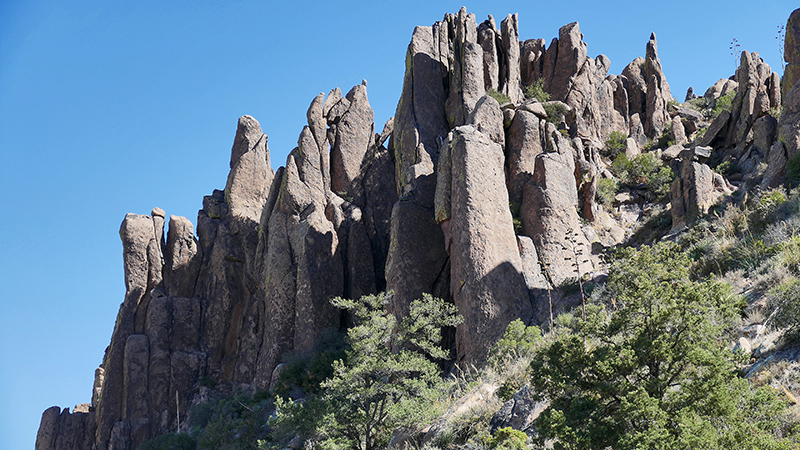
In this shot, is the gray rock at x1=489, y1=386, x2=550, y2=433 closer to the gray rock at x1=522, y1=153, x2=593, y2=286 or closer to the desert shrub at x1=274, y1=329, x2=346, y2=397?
the gray rock at x1=522, y1=153, x2=593, y2=286

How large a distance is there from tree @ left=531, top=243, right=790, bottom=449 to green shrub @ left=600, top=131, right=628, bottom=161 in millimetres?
31556

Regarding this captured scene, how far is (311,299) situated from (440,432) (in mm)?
21866

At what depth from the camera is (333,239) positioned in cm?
3766

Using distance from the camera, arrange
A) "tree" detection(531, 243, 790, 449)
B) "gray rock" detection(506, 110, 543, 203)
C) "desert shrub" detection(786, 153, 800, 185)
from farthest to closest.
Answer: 1. "gray rock" detection(506, 110, 543, 203)
2. "desert shrub" detection(786, 153, 800, 185)
3. "tree" detection(531, 243, 790, 449)

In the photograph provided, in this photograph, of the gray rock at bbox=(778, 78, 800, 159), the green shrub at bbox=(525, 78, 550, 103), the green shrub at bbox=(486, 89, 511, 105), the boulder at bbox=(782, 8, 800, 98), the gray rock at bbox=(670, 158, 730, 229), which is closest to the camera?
the gray rock at bbox=(778, 78, 800, 159)

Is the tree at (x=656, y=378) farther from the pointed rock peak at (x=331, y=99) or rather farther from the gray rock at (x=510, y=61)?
the pointed rock peak at (x=331, y=99)

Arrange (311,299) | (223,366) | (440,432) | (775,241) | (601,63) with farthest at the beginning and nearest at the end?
(601,63) < (223,366) < (311,299) < (775,241) < (440,432)

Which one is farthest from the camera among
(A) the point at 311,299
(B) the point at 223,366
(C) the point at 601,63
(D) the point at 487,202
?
(C) the point at 601,63

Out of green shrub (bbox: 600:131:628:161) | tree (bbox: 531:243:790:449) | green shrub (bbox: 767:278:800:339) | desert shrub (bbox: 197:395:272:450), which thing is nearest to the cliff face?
green shrub (bbox: 600:131:628:161)

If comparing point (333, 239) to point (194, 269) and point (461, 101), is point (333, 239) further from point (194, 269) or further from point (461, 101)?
point (194, 269)

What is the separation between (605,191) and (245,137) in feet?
90.2

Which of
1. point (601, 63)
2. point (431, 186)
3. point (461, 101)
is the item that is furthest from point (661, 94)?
point (431, 186)

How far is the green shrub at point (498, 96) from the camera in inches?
1452

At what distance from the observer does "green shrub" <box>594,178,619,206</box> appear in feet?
113
